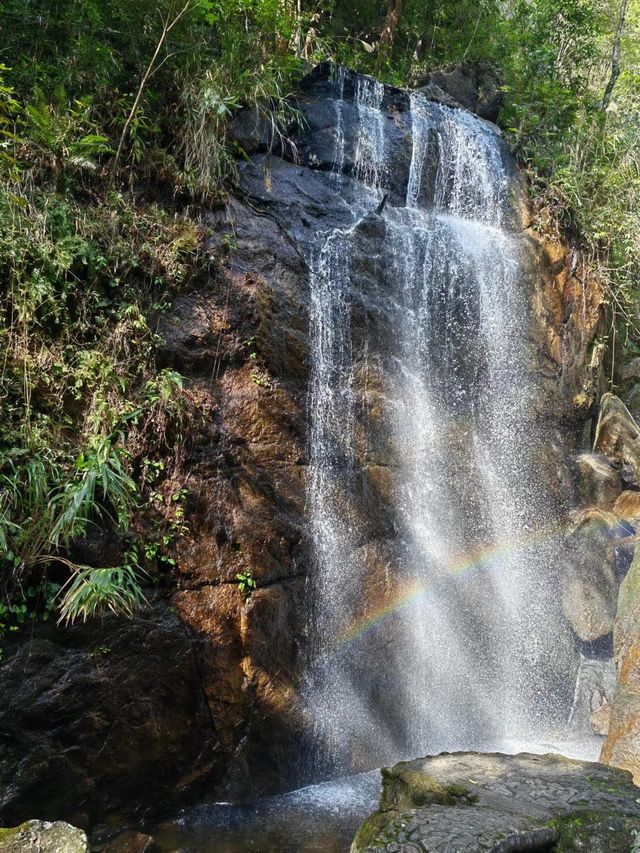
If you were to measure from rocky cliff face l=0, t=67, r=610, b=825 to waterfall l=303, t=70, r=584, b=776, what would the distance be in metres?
0.16

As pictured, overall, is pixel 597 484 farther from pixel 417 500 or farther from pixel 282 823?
pixel 282 823

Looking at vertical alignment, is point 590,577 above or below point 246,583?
below

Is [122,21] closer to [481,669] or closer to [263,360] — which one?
[263,360]

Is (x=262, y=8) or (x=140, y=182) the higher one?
(x=262, y=8)

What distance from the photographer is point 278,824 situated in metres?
5.18

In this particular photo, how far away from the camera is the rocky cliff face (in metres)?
4.88

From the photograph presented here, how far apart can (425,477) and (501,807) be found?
15.2 ft

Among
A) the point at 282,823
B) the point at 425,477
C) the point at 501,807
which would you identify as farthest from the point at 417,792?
the point at 425,477

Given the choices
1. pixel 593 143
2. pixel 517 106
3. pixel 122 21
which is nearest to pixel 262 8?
pixel 122 21

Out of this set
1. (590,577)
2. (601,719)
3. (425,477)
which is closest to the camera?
(601,719)

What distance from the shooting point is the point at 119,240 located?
655 cm

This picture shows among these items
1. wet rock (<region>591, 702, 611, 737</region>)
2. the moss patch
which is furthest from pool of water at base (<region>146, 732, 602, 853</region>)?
wet rock (<region>591, 702, 611, 737</region>)

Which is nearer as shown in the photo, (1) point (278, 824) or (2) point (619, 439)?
(1) point (278, 824)

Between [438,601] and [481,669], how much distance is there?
37.2 inches
